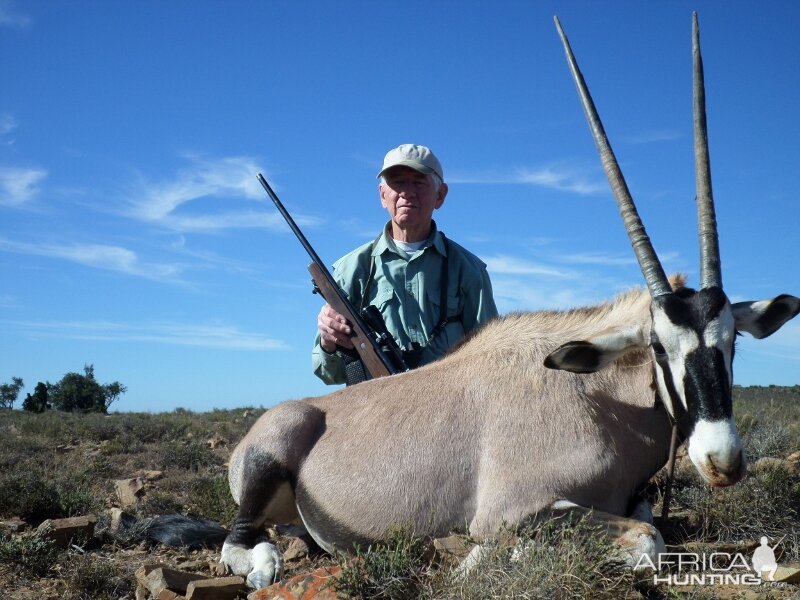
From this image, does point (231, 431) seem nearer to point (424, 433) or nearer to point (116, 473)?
point (116, 473)

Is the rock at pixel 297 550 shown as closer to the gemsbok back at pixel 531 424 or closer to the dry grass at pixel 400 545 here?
the dry grass at pixel 400 545

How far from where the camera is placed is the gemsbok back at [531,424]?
385cm

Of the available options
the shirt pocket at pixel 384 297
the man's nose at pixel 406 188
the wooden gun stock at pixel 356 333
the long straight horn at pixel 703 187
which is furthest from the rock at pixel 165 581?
the man's nose at pixel 406 188

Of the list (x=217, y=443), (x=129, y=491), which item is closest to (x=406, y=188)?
(x=129, y=491)

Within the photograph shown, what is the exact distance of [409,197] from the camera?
708 centimetres

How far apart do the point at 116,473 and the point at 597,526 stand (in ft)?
27.8

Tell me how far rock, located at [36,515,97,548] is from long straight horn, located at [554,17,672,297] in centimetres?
474

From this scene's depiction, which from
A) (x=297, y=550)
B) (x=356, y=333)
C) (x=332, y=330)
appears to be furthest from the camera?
(x=332, y=330)

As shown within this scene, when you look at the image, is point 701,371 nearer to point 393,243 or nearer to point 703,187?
point 703,187

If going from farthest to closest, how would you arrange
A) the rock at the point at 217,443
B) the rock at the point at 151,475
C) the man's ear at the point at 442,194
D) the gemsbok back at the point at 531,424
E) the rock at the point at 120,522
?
the rock at the point at 217,443 → the rock at the point at 151,475 → the man's ear at the point at 442,194 → the rock at the point at 120,522 → the gemsbok back at the point at 531,424

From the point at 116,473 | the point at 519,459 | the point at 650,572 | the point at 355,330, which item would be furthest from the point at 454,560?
the point at 116,473

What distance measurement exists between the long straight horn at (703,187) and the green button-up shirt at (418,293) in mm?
2954

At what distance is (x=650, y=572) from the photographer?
11.9 feet

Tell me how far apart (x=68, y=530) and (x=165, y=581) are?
6.26 ft
